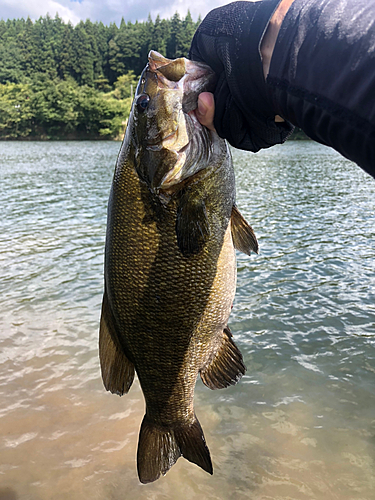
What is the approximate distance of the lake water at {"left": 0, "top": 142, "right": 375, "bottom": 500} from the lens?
372cm

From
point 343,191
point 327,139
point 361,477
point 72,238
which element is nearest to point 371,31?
point 327,139

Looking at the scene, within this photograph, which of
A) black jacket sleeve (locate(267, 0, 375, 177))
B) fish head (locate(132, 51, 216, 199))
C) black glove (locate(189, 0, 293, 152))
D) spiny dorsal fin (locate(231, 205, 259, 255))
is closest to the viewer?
black jacket sleeve (locate(267, 0, 375, 177))

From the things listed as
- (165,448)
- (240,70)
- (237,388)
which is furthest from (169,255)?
(237,388)

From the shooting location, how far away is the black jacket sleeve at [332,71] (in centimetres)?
106

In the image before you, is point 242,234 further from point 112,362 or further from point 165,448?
point 165,448

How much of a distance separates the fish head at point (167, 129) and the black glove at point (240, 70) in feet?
0.57

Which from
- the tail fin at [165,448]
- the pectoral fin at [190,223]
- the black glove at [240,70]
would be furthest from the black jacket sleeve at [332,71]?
the tail fin at [165,448]

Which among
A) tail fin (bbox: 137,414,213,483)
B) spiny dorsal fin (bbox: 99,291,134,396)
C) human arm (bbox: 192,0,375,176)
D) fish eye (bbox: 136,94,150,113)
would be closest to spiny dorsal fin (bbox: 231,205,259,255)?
fish eye (bbox: 136,94,150,113)

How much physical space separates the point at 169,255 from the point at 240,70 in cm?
101

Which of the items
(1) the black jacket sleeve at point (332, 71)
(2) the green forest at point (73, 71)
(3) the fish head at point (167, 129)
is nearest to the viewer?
(1) the black jacket sleeve at point (332, 71)

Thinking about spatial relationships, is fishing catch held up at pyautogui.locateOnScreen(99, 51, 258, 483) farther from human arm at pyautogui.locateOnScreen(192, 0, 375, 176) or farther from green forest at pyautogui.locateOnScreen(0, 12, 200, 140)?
green forest at pyautogui.locateOnScreen(0, 12, 200, 140)

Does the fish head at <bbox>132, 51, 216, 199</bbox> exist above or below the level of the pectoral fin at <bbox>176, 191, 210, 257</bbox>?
above

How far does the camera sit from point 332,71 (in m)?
1.12

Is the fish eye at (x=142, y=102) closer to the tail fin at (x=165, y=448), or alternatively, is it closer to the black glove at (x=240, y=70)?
the black glove at (x=240, y=70)
